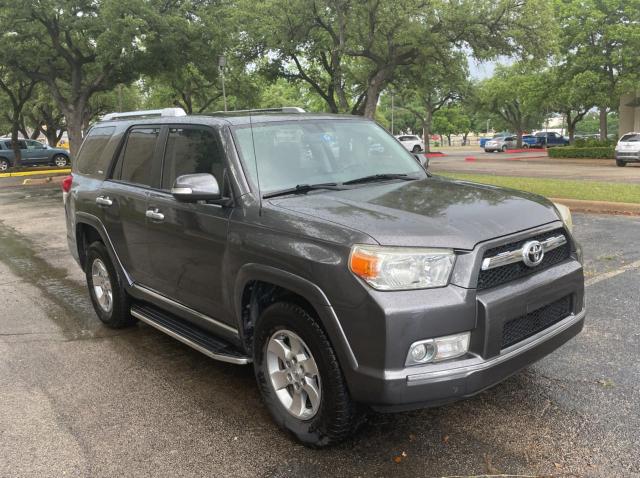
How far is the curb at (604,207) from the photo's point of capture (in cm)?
1003

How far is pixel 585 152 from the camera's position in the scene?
30.8m

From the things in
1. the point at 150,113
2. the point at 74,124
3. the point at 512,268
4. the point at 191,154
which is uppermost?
the point at 74,124

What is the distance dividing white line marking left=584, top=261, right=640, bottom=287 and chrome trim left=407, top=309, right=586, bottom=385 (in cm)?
311

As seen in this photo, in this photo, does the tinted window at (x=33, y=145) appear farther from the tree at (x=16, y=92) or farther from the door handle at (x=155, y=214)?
the door handle at (x=155, y=214)

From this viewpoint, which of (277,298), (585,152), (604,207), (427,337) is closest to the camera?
(427,337)

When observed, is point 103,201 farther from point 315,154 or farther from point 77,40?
point 77,40

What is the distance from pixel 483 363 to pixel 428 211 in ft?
2.78

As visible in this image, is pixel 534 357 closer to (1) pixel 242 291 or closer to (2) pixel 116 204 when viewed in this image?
(1) pixel 242 291

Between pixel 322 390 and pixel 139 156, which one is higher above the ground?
pixel 139 156

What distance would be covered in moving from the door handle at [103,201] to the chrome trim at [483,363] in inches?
127

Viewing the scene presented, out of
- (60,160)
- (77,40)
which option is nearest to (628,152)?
(77,40)

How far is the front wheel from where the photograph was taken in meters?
34.0

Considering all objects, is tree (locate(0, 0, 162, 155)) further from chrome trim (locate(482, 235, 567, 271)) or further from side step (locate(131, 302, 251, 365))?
chrome trim (locate(482, 235, 567, 271))

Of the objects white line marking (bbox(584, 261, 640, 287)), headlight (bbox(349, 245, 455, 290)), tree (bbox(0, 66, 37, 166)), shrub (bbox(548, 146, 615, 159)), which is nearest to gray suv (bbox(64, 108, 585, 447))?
headlight (bbox(349, 245, 455, 290))
